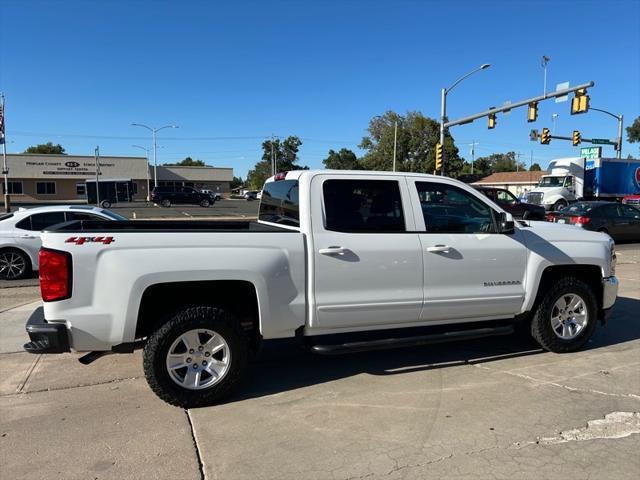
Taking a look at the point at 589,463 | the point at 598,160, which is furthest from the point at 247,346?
the point at 598,160

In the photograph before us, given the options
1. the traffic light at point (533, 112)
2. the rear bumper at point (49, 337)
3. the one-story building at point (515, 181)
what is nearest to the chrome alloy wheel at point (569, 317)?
the rear bumper at point (49, 337)

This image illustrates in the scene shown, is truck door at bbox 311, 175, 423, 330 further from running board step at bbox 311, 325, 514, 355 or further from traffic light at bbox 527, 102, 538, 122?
traffic light at bbox 527, 102, 538, 122

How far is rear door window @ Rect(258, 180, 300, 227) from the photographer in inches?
178

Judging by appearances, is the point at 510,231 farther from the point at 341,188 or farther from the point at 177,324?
the point at 177,324

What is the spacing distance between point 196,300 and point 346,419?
1.50 meters

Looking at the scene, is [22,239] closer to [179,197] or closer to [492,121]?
[492,121]

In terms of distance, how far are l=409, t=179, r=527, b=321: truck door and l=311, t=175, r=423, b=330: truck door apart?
146mm

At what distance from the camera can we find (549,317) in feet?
17.2

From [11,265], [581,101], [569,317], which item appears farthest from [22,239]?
[581,101]

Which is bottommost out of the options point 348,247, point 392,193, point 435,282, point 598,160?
point 435,282

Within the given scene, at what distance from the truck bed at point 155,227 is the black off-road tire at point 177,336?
68 centimetres

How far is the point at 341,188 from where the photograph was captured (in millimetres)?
4488

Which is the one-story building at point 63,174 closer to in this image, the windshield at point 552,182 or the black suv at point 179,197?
the black suv at point 179,197

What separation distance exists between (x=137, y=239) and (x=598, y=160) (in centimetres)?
3544
